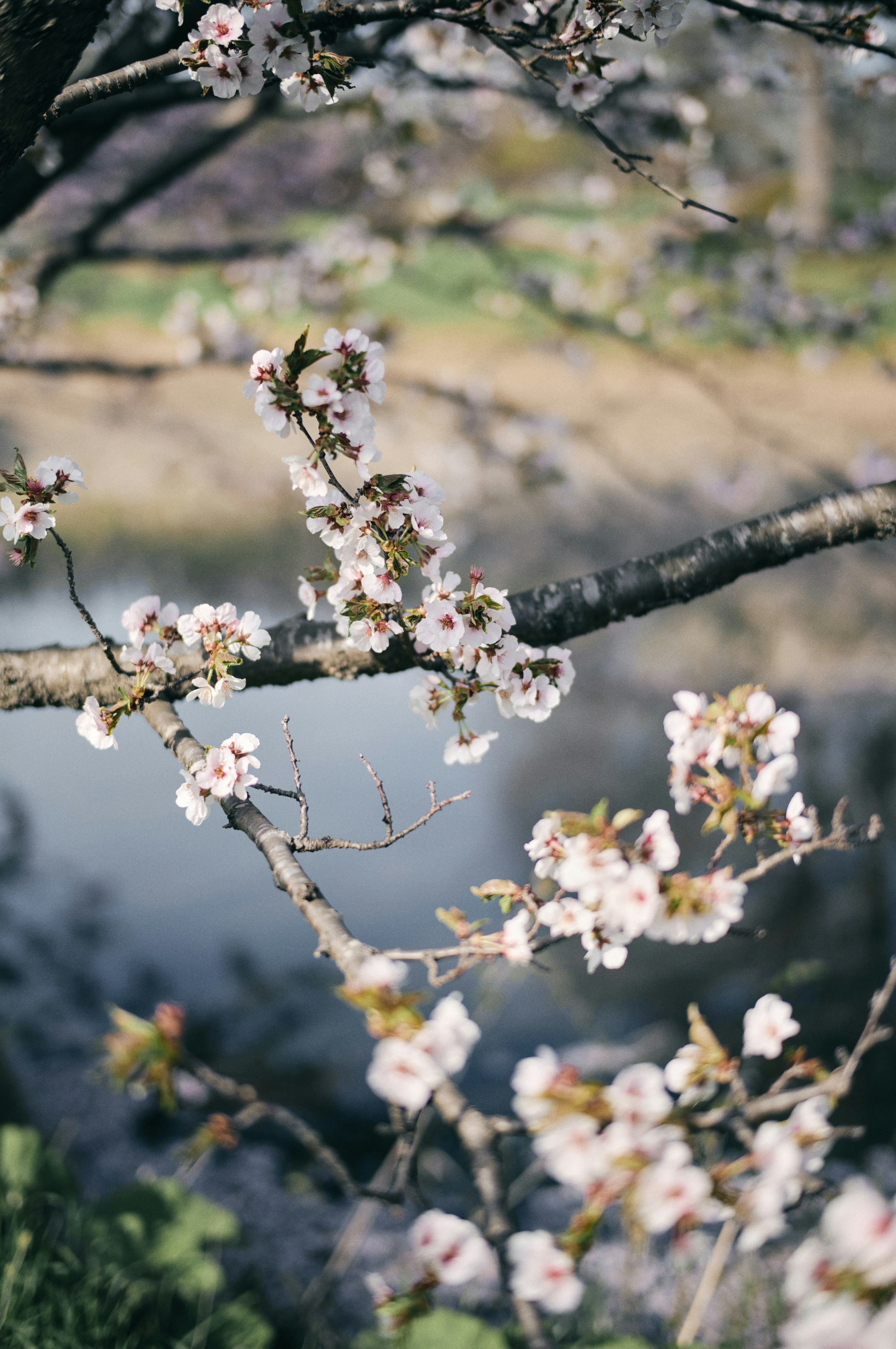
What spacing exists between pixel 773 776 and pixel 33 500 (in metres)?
1.01

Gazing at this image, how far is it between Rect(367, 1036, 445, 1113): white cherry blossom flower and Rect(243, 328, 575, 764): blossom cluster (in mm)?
494

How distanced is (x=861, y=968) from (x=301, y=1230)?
3.04m

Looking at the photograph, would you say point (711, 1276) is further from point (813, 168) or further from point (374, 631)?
point (813, 168)

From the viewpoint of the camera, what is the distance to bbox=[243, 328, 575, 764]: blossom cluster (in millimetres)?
950

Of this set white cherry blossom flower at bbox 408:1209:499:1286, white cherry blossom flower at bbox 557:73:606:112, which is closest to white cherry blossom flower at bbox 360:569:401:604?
white cherry blossom flower at bbox 408:1209:499:1286

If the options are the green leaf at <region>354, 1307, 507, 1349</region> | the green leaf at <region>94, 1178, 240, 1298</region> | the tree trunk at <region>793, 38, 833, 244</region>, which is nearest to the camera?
the green leaf at <region>354, 1307, 507, 1349</region>

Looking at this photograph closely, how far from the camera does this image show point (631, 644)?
739cm

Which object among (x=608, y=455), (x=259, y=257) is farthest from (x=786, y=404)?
(x=259, y=257)

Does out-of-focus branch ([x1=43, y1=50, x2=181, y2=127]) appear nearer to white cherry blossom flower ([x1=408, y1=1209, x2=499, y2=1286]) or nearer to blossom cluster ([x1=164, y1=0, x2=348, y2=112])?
blossom cluster ([x1=164, y1=0, x2=348, y2=112])

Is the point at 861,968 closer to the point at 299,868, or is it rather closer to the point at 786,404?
the point at 299,868

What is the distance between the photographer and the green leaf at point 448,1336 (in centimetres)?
172

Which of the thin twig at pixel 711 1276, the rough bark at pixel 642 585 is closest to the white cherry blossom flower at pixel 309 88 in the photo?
the rough bark at pixel 642 585

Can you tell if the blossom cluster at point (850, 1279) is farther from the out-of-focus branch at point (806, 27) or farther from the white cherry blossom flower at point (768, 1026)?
the out-of-focus branch at point (806, 27)

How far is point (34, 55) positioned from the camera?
101 cm
